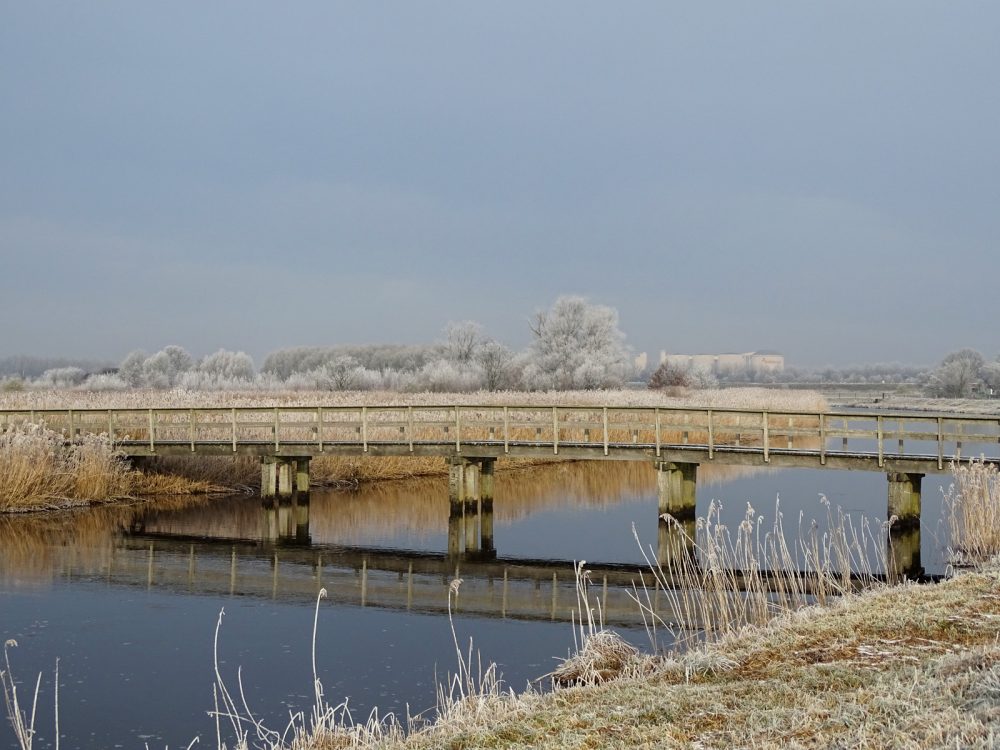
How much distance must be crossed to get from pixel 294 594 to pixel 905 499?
12.8m

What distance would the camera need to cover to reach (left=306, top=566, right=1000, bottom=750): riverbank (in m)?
5.77

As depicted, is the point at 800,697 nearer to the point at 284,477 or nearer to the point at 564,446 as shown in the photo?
the point at 564,446

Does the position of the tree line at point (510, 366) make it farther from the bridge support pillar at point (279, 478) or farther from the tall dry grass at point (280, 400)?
the bridge support pillar at point (279, 478)

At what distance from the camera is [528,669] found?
39.8ft

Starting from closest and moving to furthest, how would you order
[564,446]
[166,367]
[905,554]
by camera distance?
[905,554], [564,446], [166,367]

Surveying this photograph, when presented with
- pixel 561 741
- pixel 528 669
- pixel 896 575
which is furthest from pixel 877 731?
pixel 896 575

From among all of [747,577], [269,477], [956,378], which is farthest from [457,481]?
[956,378]

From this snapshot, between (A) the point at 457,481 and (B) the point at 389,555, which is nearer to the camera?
(B) the point at 389,555

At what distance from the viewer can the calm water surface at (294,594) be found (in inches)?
447

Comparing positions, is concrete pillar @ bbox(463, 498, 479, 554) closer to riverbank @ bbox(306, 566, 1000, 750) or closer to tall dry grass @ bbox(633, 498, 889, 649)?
tall dry grass @ bbox(633, 498, 889, 649)

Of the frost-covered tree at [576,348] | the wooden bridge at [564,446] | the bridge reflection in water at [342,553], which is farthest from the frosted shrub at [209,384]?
the bridge reflection in water at [342,553]

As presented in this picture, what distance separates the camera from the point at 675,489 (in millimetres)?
23781

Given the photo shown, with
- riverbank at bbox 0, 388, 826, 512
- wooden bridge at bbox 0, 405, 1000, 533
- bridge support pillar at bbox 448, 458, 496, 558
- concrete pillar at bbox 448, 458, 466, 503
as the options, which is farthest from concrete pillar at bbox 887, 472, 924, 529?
riverbank at bbox 0, 388, 826, 512

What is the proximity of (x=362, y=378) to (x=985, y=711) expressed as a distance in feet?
266
